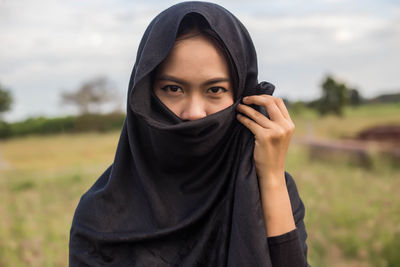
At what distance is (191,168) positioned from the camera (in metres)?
1.71

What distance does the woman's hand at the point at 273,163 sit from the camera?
5.02 ft

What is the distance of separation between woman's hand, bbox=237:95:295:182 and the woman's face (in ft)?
0.41

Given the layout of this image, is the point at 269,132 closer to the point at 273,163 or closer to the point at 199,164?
the point at 273,163

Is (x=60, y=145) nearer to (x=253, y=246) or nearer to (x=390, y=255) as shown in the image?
(x=390, y=255)

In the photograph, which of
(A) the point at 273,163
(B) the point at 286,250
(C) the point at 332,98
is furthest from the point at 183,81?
(C) the point at 332,98

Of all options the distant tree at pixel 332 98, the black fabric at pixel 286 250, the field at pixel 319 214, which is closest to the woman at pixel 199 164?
the black fabric at pixel 286 250

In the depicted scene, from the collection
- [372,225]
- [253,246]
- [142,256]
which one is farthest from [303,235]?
[372,225]

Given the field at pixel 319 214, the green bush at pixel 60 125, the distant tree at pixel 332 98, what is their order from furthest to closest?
the green bush at pixel 60 125
the distant tree at pixel 332 98
the field at pixel 319 214

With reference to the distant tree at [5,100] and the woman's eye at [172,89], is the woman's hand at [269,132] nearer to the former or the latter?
the woman's eye at [172,89]

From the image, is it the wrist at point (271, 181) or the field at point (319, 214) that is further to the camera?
the field at point (319, 214)

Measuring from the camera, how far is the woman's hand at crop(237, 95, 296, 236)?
1.53 meters

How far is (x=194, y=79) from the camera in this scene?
5.16ft

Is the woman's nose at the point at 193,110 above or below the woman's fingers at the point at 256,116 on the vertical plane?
above

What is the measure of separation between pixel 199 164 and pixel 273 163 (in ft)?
1.06
